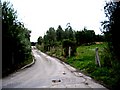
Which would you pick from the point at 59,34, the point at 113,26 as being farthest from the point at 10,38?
the point at 59,34

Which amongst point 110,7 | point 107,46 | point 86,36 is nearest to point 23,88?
point 107,46

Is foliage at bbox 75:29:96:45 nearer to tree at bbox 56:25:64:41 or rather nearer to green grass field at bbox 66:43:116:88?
tree at bbox 56:25:64:41

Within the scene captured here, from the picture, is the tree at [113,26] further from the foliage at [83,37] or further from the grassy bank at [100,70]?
the foliage at [83,37]

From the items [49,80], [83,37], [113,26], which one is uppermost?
[83,37]

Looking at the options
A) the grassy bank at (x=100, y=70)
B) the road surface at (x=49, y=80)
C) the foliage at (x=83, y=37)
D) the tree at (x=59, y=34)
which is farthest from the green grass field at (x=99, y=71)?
the tree at (x=59, y=34)

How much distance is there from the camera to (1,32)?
21.7 m

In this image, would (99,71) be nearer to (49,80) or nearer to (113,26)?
(49,80)

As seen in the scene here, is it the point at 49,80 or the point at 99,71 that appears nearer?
the point at 49,80

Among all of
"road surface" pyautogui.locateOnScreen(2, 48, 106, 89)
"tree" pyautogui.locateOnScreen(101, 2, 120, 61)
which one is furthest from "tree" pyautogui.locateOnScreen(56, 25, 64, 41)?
"tree" pyautogui.locateOnScreen(101, 2, 120, 61)

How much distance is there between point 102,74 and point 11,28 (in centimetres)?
999

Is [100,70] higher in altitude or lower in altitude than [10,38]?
lower

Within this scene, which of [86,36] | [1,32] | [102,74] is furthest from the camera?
[86,36]

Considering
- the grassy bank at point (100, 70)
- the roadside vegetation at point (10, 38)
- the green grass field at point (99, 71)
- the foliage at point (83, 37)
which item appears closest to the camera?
the grassy bank at point (100, 70)

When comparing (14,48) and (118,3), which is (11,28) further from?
(118,3)
